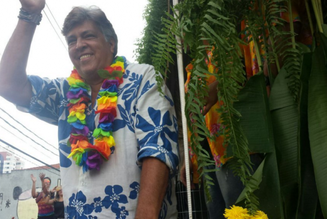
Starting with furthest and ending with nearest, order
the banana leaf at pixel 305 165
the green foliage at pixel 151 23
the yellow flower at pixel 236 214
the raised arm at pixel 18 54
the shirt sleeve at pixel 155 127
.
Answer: the green foliage at pixel 151 23, the raised arm at pixel 18 54, the shirt sleeve at pixel 155 127, the banana leaf at pixel 305 165, the yellow flower at pixel 236 214

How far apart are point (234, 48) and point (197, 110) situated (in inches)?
5.4

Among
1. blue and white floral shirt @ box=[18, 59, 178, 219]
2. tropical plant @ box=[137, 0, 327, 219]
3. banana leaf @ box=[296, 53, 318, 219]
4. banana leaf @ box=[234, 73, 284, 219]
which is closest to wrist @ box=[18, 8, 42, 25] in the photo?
blue and white floral shirt @ box=[18, 59, 178, 219]

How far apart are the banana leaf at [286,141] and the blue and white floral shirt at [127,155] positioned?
0.34 metres

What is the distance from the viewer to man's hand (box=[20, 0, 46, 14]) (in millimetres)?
1144

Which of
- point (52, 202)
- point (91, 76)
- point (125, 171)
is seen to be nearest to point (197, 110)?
point (125, 171)

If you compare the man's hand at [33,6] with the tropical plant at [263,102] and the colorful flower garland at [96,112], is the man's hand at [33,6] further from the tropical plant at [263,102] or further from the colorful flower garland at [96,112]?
the tropical plant at [263,102]

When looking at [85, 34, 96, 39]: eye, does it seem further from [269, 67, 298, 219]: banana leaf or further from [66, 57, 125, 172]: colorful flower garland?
[269, 67, 298, 219]: banana leaf

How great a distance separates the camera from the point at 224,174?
114 centimetres

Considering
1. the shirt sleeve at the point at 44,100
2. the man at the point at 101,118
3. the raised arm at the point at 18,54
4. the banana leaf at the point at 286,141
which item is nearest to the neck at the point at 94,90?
the man at the point at 101,118

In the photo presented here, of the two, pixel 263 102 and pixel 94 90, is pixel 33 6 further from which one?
pixel 263 102

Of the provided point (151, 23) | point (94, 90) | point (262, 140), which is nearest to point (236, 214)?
point (262, 140)

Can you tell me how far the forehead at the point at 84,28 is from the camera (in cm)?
122

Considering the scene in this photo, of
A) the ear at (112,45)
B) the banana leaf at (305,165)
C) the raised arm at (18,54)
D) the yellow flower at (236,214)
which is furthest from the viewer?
the ear at (112,45)

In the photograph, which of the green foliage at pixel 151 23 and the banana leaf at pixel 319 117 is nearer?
the banana leaf at pixel 319 117
